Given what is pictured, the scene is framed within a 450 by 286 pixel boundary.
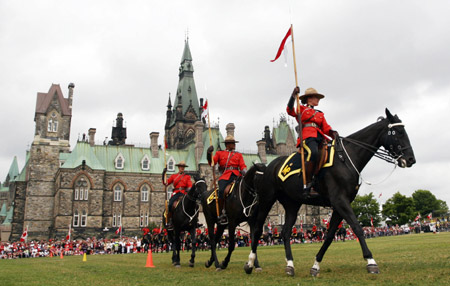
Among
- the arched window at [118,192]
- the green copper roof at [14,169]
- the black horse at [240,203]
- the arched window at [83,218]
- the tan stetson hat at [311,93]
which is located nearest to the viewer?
the tan stetson hat at [311,93]

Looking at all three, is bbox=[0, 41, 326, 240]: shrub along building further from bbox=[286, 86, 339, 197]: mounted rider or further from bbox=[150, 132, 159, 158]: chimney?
bbox=[286, 86, 339, 197]: mounted rider

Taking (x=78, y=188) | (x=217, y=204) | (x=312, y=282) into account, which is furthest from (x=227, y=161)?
(x=78, y=188)

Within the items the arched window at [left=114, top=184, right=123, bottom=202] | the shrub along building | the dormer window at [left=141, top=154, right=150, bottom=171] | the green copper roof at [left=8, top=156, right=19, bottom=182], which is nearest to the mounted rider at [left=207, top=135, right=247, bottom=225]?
the shrub along building

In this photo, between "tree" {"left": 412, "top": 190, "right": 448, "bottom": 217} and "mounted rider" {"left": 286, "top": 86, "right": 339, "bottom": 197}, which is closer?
"mounted rider" {"left": 286, "top": 86, "right": 339, "bottom": 197}

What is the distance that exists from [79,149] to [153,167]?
12376 millimetres

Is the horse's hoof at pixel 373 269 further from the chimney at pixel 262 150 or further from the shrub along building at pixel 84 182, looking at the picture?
the chimney at pixel 262 150

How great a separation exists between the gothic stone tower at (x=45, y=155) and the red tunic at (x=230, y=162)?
56197mm

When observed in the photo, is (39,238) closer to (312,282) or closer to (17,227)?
(17,227)

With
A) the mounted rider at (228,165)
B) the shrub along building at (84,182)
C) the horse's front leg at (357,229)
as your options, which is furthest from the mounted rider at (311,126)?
the shrub along building at (84,182)

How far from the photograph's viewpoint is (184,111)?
299ft

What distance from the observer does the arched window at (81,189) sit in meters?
60.8

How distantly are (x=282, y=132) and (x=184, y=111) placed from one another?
22.6 m

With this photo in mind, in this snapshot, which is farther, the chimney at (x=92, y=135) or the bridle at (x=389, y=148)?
the chimney at (x=92, y=135)

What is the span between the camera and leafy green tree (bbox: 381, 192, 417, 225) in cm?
9119
